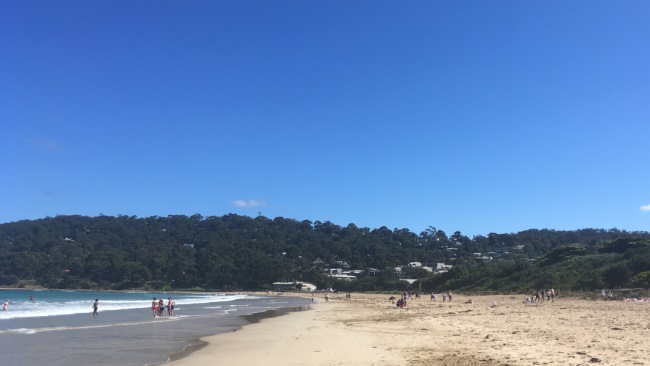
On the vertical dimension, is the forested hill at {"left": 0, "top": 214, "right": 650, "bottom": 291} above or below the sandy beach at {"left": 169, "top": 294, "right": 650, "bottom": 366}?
above

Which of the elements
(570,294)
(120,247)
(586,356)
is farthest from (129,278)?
(586,356)

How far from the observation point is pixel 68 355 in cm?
1530

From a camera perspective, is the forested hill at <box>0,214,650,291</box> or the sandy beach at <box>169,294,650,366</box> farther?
the forested hill at <box>0,214,650,291</box>

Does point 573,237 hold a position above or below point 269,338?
above

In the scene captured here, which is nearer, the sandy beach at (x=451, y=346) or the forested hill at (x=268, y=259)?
the sandy beach at (x=451, y=346)

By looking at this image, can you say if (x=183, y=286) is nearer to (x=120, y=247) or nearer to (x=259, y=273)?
(x=259, y=273)

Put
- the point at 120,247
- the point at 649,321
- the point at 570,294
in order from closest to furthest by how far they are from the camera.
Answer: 1. the point at 649,321
2. the point at 570,294
3. the point at 120,247

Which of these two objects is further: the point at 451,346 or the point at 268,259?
the point at 268,259

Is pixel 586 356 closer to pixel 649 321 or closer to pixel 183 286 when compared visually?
pixel 649 321

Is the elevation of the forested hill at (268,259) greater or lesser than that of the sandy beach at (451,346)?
greater

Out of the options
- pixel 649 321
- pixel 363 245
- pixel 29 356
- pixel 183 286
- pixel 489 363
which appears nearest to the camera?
pixel 489 363

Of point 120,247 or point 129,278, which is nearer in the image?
point 129,278

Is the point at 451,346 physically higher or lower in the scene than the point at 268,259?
lower

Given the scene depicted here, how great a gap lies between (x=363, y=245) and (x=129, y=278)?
2806 inches
